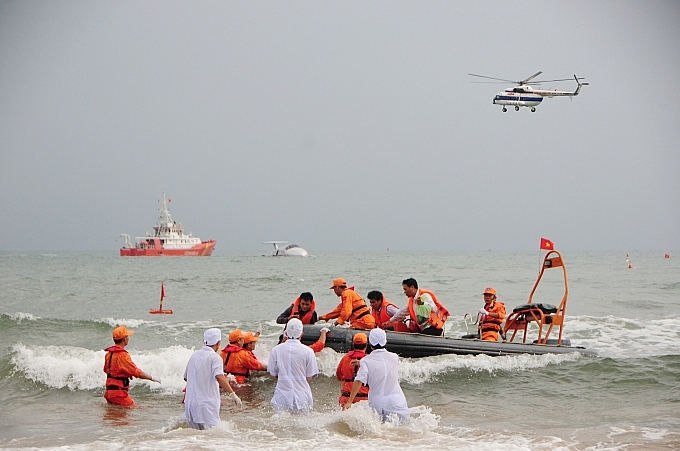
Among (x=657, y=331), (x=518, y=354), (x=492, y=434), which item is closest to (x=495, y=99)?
(x=657, y=331)

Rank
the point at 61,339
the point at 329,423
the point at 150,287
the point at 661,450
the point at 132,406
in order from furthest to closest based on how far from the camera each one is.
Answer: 1. the point at 150,287
2. the point at 61,339
3. the point at 132,406
4. the point at 329,423
5. the point at 661,450

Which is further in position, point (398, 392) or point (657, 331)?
point (657, 331)

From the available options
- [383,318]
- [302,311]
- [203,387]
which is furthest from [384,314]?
[203,387]

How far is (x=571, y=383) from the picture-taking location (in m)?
10.3

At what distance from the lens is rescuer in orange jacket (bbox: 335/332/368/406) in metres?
6.87

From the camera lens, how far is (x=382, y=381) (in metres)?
6.64

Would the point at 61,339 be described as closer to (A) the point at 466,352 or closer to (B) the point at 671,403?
(A) the point at 466,352

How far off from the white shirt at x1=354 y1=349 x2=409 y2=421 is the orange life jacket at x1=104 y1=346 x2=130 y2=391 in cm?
322

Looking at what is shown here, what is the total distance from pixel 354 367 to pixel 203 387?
1597 millimetres

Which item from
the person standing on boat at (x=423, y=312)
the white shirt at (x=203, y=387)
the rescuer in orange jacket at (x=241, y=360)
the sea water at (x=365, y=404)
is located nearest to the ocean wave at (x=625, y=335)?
the sea water at (x=365, y=404)

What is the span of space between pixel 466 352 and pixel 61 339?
1075cm

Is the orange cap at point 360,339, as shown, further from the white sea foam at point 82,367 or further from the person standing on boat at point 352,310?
the white sea foam at point 82,367

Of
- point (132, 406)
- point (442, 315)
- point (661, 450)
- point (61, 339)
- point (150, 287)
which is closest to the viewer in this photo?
point (661, 450)

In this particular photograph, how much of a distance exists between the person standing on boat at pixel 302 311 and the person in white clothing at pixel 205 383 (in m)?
3.67
